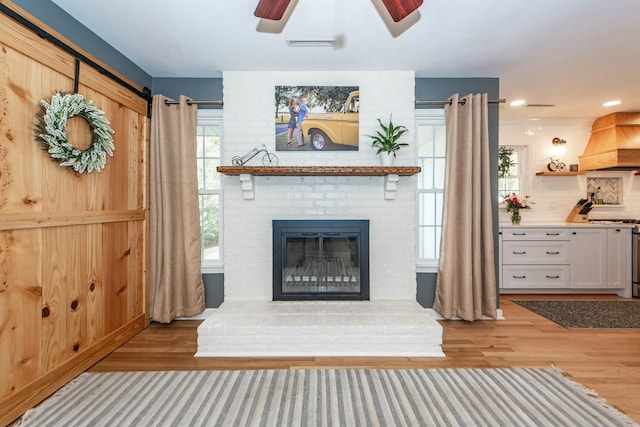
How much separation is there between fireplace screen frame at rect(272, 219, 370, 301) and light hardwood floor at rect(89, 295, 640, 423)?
2.36ft

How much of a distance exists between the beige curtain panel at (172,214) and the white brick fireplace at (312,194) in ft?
1.11

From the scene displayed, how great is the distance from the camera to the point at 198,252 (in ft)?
10.5

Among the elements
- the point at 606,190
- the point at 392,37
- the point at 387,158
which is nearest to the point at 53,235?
the point at 387,158

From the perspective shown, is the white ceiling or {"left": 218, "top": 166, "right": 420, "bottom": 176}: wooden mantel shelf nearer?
the white ceiling

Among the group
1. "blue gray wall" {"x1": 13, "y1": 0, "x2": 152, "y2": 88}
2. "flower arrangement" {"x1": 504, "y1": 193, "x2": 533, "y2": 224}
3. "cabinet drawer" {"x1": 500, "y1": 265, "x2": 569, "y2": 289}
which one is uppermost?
"blue gray wall" {"x1": 13, "y1": 0, "x2": 152, "y2": 88}

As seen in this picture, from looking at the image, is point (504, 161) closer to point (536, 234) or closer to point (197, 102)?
point (536, 234)

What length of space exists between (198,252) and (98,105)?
1497 millimetres

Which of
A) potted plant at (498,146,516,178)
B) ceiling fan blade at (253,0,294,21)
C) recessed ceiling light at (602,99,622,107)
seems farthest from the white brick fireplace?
recessed ceiling light at (602,99,622,107)

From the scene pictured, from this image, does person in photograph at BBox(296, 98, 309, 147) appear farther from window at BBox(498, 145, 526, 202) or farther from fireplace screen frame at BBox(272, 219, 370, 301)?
window at BBox(498, 145, 526, 202)

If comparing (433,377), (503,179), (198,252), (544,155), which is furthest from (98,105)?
(544,155)

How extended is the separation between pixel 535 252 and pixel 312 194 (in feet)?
10.2

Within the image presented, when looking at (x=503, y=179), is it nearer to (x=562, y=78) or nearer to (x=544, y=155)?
(x=544, y=155)

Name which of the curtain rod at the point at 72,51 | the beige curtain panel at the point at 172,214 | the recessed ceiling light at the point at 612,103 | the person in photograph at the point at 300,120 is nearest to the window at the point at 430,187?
the person in photograph at the point at 300,120

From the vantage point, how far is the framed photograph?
321 cm
